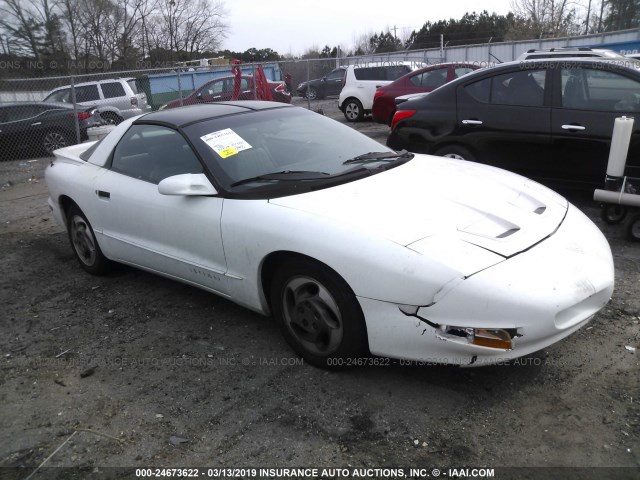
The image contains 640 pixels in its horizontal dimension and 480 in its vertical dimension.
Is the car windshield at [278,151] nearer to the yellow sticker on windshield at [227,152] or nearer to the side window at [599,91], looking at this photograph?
the yellow sticker on windshield at [227,152]

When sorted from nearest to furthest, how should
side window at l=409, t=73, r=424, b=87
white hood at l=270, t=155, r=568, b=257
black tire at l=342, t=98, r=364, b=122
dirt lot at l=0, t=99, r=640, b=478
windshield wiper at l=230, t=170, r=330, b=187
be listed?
dirt lot at l=0, t=99, r=640, b=478
white hood at l=270, t=155, r=568, b=257
windshield wiper at l=230, t=170, r=330, b=187
side window at l=409, t=73, r=424, b=87
black tire at l=342, t=98, r=364, b=122

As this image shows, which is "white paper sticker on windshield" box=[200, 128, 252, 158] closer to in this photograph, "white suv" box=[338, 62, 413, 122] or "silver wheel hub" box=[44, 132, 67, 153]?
"silver wheel hub" box=[44, 132, 67, 153]

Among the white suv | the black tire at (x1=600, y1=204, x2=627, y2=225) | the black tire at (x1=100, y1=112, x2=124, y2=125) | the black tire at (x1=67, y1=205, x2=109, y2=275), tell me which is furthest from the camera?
the white suv

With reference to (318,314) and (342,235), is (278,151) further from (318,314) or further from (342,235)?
(318,314)

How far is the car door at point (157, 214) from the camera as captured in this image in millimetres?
3426

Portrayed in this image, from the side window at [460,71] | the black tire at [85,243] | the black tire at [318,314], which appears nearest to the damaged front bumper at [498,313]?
the black tire at [318,314]

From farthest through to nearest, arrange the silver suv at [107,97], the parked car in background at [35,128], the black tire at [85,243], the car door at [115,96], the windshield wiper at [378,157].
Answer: the car door at [115,96]
the silver suv at [107,97]
the parked car in background at [35,128]
the black tire at [85,243]
the windshield wiper at [378,157]

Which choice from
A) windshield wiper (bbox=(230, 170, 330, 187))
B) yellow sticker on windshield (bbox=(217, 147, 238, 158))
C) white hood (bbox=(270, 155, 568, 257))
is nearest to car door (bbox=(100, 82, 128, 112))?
yellow sticker on windshield (bbox=(217, 147, 238, 158))

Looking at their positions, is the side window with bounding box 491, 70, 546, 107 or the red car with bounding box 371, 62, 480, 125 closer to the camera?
the side window with bounding box 491, 70, 546, 107

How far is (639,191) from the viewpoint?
479 centimetres

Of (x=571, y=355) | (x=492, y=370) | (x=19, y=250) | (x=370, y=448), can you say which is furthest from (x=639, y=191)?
(x=19, y=250)

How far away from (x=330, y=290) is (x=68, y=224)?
10.2 feet

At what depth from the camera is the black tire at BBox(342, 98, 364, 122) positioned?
15.6 metres

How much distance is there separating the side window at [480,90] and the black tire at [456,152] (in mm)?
559
